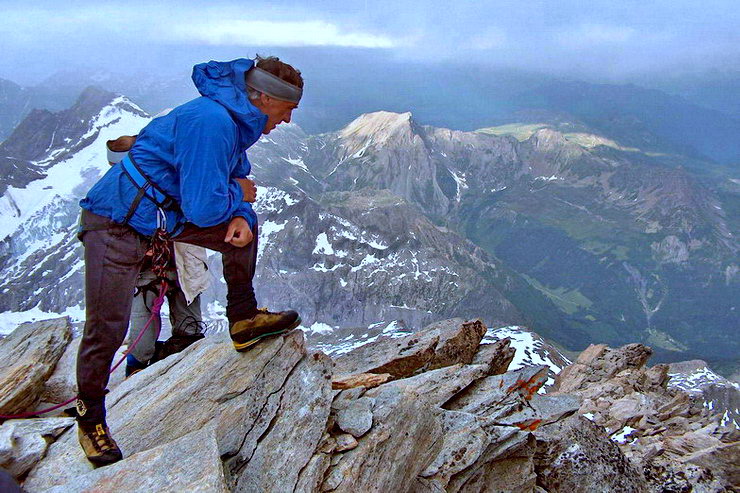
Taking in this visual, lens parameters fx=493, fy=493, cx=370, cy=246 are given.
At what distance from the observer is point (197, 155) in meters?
7.87

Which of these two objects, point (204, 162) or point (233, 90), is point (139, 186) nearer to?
point (204, 162)

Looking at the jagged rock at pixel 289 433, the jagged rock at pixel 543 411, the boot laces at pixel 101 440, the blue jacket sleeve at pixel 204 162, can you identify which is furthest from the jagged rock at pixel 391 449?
the blue jacket sleeve at pixel 204 162

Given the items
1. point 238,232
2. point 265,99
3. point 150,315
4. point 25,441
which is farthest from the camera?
point 150,315

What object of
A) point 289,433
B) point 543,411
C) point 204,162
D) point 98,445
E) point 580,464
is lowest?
point 543,411

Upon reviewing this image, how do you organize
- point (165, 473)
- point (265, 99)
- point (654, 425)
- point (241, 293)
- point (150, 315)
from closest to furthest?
point (165, 473)
point (265, 99)
point (241, 293)
point (150, 315)
point (654, 425)

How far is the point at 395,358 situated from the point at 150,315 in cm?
936

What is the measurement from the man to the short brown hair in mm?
18

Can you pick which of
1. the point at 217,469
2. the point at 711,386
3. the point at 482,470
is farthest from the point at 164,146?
the point at 711,386

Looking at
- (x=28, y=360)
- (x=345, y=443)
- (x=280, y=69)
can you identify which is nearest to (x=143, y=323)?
(x=28, y=360)

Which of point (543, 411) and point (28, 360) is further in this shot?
point (543, 411)

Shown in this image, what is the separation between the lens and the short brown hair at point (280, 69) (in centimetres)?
893

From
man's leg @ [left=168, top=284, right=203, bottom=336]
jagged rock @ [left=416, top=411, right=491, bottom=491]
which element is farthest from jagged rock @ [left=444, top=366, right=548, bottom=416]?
man's leg @ [left=168, top=284, right=203, bottom=336]

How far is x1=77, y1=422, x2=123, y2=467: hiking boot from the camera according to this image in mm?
8945

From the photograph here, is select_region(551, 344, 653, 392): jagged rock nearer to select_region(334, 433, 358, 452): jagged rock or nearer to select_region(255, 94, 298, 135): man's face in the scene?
select_region(334, 433, 358, 452): jagged rock
